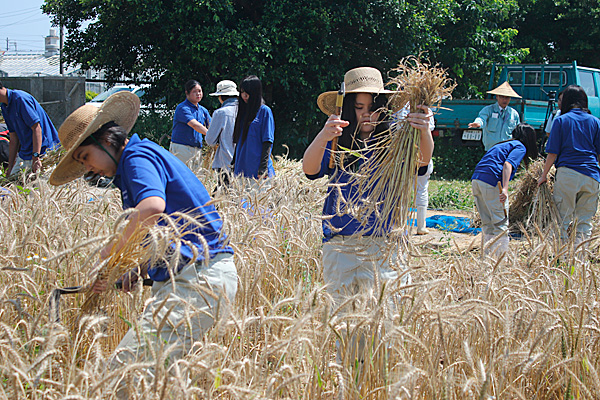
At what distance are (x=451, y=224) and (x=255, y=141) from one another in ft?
10.5

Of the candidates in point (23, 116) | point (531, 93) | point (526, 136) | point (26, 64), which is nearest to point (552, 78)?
point (531, 93)

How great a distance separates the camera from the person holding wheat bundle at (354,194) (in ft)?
8.24

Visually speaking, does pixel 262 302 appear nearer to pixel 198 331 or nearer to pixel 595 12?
pixel 198 331

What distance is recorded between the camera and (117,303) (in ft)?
8.57

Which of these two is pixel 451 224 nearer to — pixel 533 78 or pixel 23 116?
A: pixel 23 116

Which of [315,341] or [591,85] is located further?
[591,85]

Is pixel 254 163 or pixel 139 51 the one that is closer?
pixel 254 163

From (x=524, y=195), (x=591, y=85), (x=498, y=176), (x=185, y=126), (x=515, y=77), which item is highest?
(x=515, y=77)

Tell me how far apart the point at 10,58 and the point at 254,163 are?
60.4 metres

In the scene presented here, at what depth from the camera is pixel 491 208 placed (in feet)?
16.3

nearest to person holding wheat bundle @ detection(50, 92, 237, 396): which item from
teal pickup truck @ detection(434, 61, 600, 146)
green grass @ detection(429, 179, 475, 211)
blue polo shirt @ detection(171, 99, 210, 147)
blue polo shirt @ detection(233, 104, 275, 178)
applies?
blue polo shirt @ detection(233, 104, 275, 178)

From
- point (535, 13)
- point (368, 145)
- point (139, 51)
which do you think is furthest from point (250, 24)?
point (535, 13)

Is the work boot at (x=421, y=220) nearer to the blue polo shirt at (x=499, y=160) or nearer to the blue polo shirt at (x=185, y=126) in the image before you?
the blue polo shirt at (x=499, y=160)

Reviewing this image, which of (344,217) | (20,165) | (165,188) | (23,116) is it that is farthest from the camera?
(20,165)
